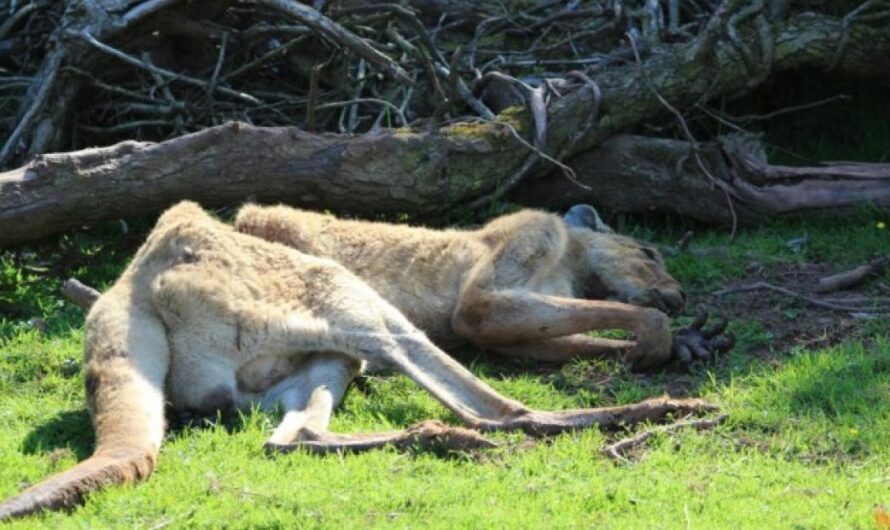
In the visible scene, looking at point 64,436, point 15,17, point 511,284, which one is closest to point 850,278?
point 511,284

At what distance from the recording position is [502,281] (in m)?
6.68

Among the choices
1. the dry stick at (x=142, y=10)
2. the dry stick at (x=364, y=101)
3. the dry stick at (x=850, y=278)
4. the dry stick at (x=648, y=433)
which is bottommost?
the dry stick at (x=850, y=278)

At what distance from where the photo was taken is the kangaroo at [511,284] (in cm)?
647

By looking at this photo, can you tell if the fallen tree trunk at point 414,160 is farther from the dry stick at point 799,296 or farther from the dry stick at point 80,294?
the dry stick at point 799,296

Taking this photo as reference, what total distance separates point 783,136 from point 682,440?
14.7 feet

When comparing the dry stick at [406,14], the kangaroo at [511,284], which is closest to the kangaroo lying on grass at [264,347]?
the kangaroo at [511,284]

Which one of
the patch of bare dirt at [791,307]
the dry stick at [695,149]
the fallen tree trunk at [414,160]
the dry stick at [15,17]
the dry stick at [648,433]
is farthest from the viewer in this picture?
the dry stick at [15,17]

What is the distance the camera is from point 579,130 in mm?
8516

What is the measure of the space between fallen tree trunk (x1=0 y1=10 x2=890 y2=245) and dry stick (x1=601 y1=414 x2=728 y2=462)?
109 inches

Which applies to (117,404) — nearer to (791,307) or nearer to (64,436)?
(64,436)

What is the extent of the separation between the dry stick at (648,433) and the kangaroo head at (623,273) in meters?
1.42

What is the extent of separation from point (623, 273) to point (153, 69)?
318 cm

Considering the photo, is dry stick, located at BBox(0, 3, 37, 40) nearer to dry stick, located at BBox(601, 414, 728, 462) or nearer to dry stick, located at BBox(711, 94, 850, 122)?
dry stick, located at BBox(711, 94, 850, 122)

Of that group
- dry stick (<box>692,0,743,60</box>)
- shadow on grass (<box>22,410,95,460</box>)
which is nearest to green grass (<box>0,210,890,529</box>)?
shadow on grass (<box>22,410,95,460</box>)
